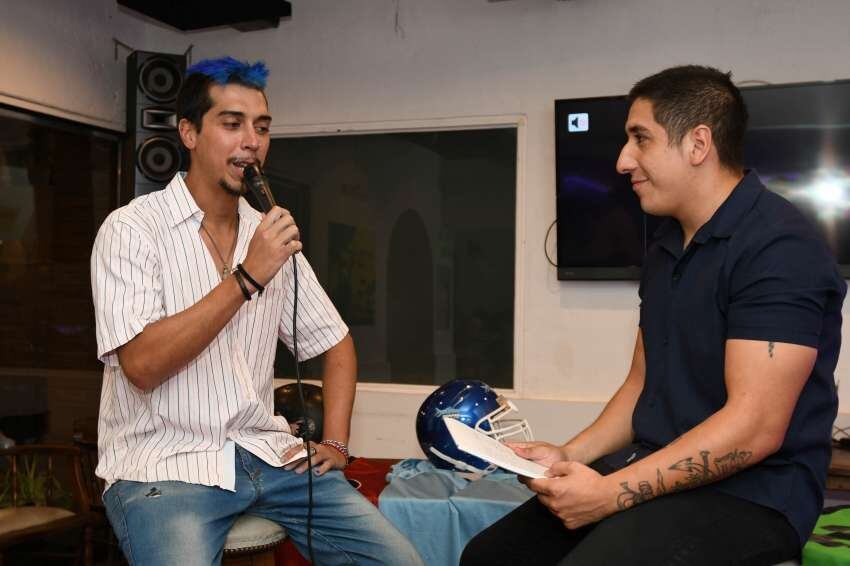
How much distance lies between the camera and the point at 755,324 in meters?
1.57

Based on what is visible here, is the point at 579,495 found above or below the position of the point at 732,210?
below

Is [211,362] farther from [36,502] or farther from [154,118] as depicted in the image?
[154,118]

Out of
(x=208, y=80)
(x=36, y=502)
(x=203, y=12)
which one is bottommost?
(x=36, y=502)

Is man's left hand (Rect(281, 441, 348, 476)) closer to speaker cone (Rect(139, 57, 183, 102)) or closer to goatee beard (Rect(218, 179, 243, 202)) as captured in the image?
goatee beard (Rect(218, 179, 243, 202))

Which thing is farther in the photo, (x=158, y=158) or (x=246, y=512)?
(x=158, y=158)

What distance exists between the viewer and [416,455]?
4727mm

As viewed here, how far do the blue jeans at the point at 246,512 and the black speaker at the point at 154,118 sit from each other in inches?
112

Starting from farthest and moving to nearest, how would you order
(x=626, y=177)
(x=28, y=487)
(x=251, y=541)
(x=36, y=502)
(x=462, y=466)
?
(x=626, y=177)
(x=28, y=487)
(x=36, y=502)
(x=462, y=466)
(x=251, y=541)

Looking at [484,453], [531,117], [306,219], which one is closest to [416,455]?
[306,219]

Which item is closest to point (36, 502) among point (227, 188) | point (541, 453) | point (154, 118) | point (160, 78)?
point (154, 118)

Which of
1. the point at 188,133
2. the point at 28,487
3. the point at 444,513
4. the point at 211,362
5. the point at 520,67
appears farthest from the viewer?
the point at 520,67

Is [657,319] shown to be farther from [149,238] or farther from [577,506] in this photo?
[149,238]

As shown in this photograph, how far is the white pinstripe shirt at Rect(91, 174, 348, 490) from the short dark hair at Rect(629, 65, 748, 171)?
108 cm

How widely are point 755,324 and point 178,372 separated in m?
1.26
